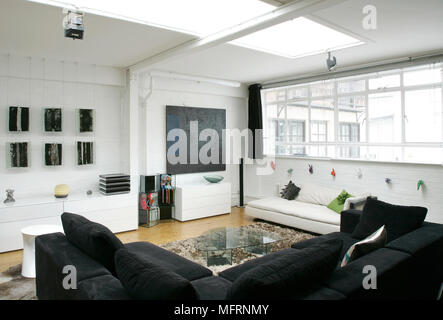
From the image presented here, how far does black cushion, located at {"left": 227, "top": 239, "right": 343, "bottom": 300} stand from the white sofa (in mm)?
2897

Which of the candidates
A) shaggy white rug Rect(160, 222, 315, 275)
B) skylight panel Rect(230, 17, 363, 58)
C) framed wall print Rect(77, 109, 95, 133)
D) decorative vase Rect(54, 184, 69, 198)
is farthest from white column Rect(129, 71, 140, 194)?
skylight panel Rect(230, 17, 363, 58)

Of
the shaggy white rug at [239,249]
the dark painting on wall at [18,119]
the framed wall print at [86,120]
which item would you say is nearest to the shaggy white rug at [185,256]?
the shaggy white rug at [239,249]

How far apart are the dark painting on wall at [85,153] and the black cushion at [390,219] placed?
385 centimetres

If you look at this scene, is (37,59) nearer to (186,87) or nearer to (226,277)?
(186,87)

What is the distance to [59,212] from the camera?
461 cm

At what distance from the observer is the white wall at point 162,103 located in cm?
583

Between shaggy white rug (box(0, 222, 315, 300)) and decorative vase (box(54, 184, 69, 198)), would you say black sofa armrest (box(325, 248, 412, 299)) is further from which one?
decorative vase (box(54, 184, 69, 198))

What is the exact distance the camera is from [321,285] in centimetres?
183

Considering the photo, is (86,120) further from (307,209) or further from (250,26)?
(307,209)

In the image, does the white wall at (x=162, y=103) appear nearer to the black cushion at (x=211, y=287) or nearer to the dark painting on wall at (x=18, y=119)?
the dark painting on wall at (x=18, y=119)

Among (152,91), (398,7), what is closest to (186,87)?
(152,91)

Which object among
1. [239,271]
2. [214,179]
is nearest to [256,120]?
[214,179]

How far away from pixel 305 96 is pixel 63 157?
4209 mm

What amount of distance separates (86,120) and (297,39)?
324cm
